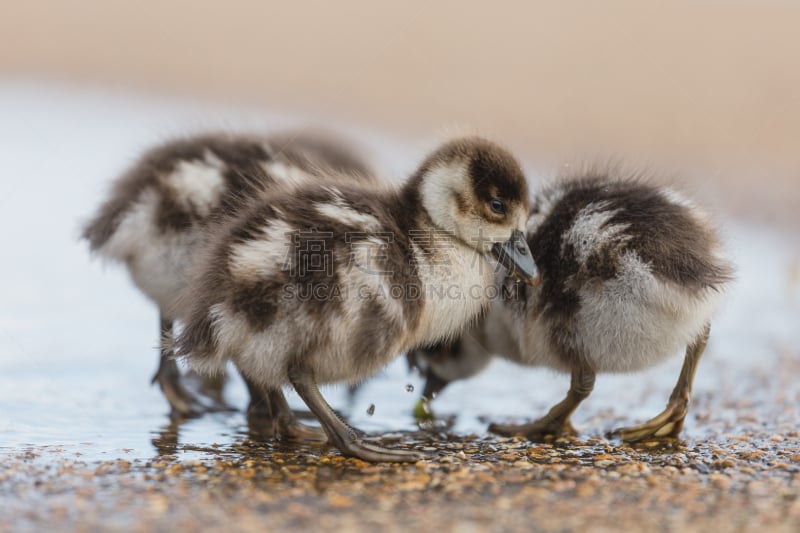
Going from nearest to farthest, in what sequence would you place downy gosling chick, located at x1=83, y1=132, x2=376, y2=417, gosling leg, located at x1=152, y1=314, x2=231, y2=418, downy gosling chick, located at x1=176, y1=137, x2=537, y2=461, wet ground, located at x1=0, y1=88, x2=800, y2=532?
1. wet ground, located at x1=0, y1=88, x2=800, y2=532
2. downy gosling chick, located at x1=176, y1=137, x2=537, y2=461
3. downy gosling chick, located at x1=83, y1=132, x2=376, y2=417
4. gosling leg, located at x1=152, y1=314, x2=231, y2=418

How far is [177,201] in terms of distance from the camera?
4207 mm

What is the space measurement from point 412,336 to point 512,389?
1876 mm

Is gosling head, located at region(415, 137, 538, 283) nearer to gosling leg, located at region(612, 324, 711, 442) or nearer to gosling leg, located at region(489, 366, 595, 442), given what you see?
gosling leg, located at region(489, 366, 595, 442)

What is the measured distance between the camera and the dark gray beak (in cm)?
369

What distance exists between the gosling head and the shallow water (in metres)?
0.72

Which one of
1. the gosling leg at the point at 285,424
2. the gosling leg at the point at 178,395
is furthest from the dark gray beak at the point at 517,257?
the gosling leg at the point at 178,395

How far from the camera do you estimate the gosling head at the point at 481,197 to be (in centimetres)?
366

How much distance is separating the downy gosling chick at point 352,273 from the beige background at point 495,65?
20.4ft

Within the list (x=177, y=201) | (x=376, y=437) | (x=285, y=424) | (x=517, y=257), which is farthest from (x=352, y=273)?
(x=177, y=201)

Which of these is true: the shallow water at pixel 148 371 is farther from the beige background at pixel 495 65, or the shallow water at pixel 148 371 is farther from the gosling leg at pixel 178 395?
the beige background at pixel 495 65

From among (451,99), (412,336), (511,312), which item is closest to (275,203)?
(412,336)

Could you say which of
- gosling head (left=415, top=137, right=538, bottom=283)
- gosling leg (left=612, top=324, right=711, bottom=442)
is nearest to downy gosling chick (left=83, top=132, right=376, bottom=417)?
gosling head (left=415, top=137, right=538, bottom=283)

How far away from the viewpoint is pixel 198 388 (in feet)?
15.9

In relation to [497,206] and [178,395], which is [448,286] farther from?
[178,395]
